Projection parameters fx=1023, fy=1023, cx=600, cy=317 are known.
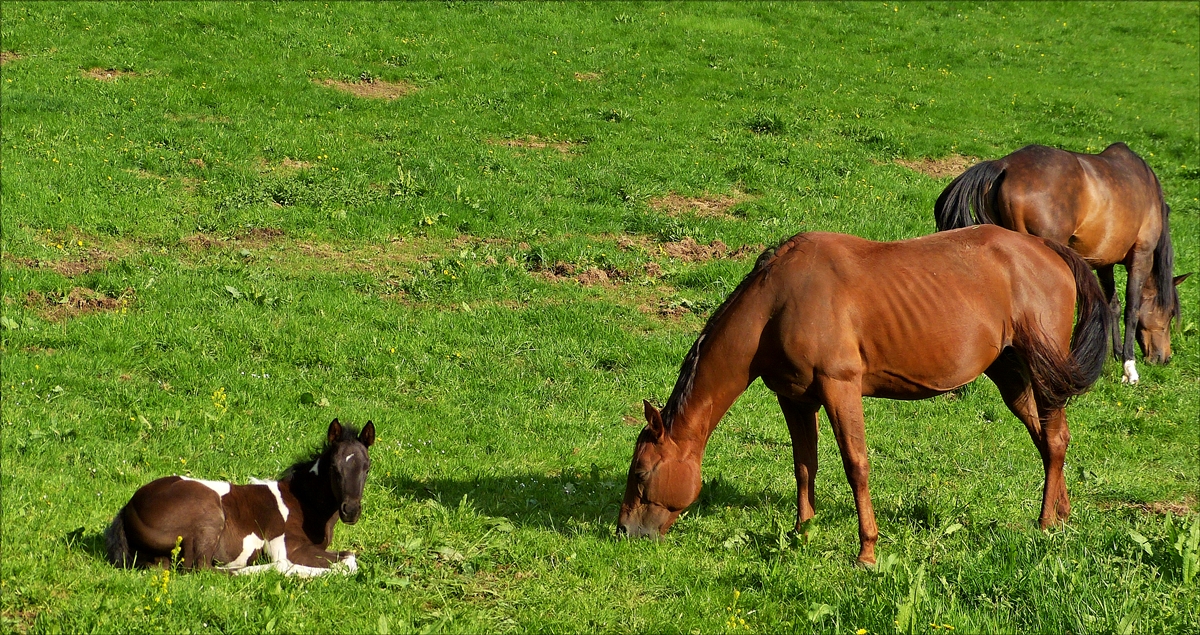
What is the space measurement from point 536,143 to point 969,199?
908 cm

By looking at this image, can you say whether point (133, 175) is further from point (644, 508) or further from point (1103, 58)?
point (1103, 58)

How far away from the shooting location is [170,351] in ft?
32.2

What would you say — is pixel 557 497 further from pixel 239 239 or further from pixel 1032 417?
pixel 239 239

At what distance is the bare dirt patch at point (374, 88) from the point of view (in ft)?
65.0

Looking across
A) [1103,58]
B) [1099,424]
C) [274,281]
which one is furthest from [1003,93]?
[274,281]

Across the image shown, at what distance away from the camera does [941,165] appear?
63.9 ft

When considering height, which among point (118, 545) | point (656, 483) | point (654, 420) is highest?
point (654, 420)

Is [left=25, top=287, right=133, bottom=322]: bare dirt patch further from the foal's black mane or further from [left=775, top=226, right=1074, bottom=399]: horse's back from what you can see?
[left=775, top=226, right=1074, bottom=399]: horse's back

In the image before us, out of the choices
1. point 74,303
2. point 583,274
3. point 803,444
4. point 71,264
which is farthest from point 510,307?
point 803,444

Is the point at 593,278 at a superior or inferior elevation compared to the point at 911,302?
inferior

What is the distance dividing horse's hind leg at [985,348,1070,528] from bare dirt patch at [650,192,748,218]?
828cm

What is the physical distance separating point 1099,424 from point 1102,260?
2.52 metres

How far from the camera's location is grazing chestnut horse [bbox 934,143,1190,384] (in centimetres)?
1145

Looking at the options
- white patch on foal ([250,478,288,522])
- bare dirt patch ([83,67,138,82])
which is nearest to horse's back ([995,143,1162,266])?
white patch on foal ([250,478,288,522])
